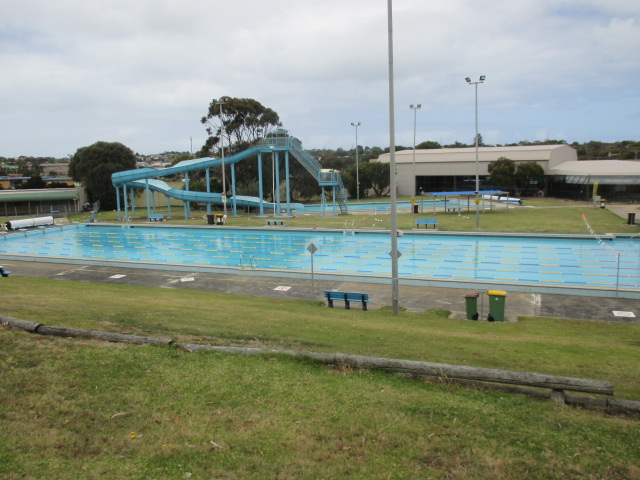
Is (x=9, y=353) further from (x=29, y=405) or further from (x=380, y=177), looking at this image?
(x=380, y=177)

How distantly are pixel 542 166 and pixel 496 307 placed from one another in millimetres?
56122

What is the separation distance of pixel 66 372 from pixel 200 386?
2.07 meters

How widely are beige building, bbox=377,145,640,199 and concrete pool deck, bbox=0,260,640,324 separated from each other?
3476 centimetres

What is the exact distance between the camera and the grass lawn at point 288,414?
16.4ft

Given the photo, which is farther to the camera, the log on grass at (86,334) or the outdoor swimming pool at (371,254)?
the outdoor swimming pool at (371,254)

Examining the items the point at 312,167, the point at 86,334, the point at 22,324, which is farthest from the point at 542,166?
the point at 22,324

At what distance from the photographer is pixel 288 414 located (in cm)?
614

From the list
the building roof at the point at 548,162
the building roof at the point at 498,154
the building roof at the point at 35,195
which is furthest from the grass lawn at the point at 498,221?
the building roof at the point at 498,154

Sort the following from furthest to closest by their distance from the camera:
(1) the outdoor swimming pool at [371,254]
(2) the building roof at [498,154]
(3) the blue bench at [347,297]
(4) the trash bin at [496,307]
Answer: (2) the building roof at [498,154] < (1) the outdoor swimming pool at [371,254] < (3) the blue bench at [347,297] < (4) the trash bin at [496,307]

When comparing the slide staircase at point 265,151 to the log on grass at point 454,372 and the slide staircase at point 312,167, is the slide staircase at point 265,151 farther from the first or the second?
the log on grass at point 454,372

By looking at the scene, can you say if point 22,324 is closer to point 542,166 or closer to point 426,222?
point 426,222

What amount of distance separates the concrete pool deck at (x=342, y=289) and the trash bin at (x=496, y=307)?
0.35 metres

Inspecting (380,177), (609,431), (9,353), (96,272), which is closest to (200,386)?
(9,353)

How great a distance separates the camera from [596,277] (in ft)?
68.2
